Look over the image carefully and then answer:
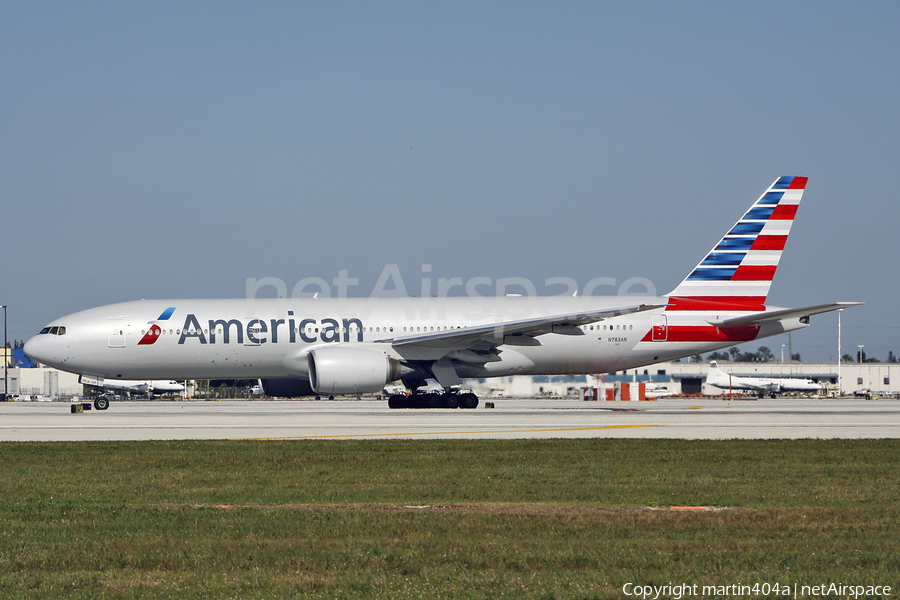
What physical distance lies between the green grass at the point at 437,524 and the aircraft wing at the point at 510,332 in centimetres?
1448

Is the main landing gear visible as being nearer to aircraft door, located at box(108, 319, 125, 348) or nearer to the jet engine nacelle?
the jet engine nacelle

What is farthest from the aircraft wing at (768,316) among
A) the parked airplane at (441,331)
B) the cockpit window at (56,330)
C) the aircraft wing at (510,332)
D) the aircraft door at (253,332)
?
the cockpit window at (56,330)

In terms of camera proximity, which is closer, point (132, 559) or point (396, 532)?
point (132, 559)

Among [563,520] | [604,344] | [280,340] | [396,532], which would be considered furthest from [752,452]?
[280,340]

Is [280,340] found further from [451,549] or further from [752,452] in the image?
[451,549]

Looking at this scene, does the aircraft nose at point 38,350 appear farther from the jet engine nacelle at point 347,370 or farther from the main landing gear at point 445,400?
the main landing gear at point 445,400

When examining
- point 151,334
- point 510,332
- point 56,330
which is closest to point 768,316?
point 510,332

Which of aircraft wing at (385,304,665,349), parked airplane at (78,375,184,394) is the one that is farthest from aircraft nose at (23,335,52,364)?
parked airplane at (78,375,184,394)

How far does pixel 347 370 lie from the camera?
3034 centimetres

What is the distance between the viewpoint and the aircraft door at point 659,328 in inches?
1350

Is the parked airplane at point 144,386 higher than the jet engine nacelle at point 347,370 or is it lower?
lower

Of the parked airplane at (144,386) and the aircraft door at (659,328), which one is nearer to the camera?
the aircraft door at (659,328)

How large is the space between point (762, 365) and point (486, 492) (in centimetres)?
10997

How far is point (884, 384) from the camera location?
106688mm
